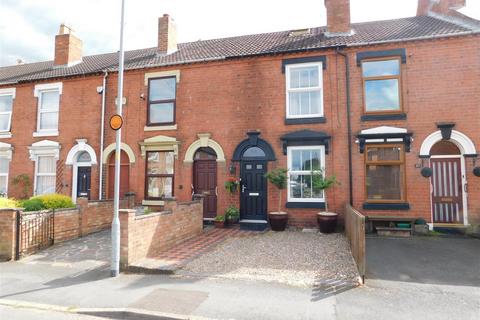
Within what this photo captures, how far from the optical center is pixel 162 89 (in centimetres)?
1278

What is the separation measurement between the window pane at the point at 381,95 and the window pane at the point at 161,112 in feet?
24.8

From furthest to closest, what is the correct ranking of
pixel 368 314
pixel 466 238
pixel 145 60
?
pixel 145 60 → pixel 466 238 → pixel 368 314

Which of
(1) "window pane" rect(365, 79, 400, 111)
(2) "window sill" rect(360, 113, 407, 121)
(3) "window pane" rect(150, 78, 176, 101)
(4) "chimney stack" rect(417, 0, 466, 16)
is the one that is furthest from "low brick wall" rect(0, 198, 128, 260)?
(4) "chimney stack" rect(417, 0, 466, 16)

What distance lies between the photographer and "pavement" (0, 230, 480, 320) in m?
4.47

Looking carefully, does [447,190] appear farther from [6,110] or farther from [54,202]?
[6,110]

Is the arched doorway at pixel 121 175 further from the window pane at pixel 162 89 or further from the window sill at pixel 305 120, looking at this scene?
the window sill at pixel 305 120

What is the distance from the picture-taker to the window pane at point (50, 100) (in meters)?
14.1

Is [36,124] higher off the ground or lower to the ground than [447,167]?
higher

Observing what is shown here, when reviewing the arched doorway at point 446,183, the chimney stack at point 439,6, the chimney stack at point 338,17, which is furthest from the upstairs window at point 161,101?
the chimney stack at point 439,6

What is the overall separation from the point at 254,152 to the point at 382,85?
16.5ft

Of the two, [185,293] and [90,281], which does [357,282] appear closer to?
[185,293]

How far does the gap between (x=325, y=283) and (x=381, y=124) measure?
672 centimetres

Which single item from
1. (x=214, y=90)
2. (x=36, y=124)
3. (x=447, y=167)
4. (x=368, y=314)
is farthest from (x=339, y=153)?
(x=36, y=124)

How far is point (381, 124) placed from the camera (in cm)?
1027
